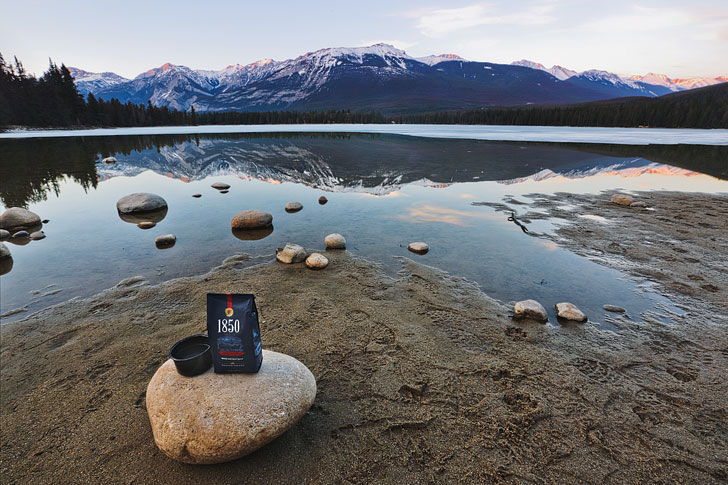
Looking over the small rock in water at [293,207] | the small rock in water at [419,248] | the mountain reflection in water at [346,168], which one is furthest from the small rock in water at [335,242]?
the mountain reflection in water at [346,168]

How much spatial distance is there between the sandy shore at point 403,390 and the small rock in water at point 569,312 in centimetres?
27

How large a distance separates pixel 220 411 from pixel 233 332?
87 cm

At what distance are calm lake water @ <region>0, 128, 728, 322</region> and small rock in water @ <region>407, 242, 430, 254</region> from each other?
0.96ft

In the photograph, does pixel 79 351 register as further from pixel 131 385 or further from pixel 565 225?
pixel 565 225

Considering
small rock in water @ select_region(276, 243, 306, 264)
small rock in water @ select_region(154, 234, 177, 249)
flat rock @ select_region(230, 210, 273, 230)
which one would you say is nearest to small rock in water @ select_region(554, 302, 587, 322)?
small rock in water @ select_region(276, 243, 306, 264)

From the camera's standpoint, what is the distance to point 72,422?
3.94 meters

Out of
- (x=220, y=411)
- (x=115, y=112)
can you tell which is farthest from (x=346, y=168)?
(x=115, y=112)

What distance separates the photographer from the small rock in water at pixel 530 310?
6168 mm

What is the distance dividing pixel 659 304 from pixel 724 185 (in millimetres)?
21605

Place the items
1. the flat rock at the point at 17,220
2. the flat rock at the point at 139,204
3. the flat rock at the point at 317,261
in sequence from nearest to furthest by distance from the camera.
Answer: the flat rock at the point at 317,261 < the flat rock at the point at 17,220 < the flat rock at the point at 139,204

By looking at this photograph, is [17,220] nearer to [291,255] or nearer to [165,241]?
[165,241]

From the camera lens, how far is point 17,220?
1179 centimetres

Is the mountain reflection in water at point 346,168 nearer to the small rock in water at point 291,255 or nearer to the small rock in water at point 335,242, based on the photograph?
the small rock in water at point 335,242

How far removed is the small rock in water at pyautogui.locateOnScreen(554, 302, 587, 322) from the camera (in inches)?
241
